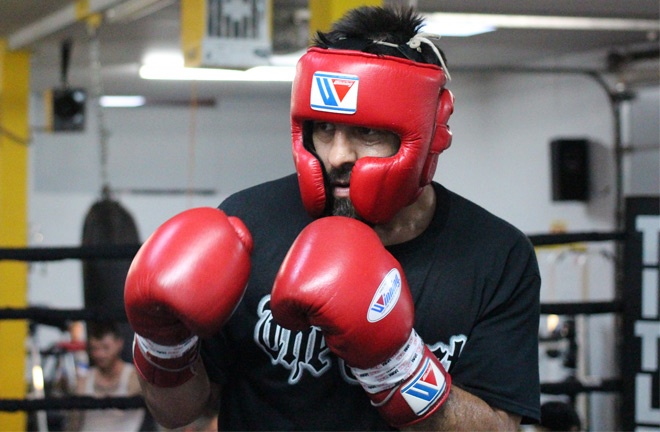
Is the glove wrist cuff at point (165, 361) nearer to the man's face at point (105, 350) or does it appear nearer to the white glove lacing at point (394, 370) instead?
the white glove lacing at point (394, 370)

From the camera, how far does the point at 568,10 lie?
5.44 meters

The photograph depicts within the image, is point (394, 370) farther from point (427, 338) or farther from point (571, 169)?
point (571, 169)

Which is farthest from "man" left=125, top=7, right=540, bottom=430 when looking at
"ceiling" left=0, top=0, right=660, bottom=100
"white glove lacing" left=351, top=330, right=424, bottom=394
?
"ceiling" left=0, top=0, right=660, bottom=100

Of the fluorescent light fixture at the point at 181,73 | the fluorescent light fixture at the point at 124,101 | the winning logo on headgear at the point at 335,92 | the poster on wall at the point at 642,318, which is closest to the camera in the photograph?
the winning logo on headgear at the point at 335,92

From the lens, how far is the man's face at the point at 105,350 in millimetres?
4402

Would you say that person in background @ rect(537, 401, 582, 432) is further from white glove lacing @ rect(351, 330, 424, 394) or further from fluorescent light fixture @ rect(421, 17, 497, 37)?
fluorescent light fixture @ rect(421, 17, 497, 37)

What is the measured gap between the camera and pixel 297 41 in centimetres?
505

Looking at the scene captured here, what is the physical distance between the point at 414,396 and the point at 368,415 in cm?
15

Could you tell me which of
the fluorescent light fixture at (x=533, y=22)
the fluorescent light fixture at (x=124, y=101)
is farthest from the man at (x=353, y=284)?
the fluorescent light fixture at (x=124, y=101)

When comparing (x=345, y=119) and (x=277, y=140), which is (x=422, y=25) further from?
(x=277, y=140)

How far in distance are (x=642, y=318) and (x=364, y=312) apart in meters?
1.51

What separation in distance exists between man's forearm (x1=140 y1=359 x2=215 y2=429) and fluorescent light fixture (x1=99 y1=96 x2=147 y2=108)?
8.46 meters

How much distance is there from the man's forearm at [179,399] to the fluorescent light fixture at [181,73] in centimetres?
529

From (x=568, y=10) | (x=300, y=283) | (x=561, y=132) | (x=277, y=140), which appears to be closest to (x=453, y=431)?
(x=300, y=283)
